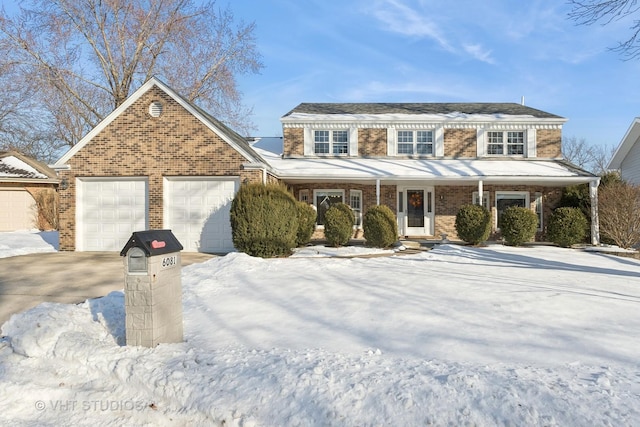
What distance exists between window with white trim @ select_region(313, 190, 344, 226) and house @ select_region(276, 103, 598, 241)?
0.04 metres

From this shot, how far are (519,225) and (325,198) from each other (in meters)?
7.66

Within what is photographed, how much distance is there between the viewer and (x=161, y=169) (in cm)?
1267

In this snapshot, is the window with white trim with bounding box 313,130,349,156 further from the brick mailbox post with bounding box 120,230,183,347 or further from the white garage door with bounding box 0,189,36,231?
the white garage door with bounding box 0,189,36,231

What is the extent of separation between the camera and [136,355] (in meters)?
3.85

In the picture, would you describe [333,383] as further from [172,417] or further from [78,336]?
[78,336]

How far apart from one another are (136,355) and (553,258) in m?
11.3

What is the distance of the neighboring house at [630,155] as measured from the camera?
18.8 metres

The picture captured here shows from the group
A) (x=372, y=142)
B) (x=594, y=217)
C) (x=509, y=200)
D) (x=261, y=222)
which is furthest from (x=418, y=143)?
(x=261, y=222)

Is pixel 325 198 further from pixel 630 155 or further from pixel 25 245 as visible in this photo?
pixel 630 155

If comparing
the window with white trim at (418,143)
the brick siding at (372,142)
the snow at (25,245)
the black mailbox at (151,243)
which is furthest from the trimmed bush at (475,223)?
the snow at (25,245)

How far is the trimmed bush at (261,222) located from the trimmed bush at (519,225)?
841cm

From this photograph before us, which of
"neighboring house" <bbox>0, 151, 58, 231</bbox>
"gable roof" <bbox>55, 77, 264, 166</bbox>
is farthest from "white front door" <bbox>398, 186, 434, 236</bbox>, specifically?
"neighboring house" <bbox>0, 151, 58, 231</bbox>

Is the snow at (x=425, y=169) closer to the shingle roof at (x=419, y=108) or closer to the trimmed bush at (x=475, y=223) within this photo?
the trimmed bush at (x=475, y=223)


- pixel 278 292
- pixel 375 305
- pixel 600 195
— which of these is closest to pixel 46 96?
pixel 278 292
